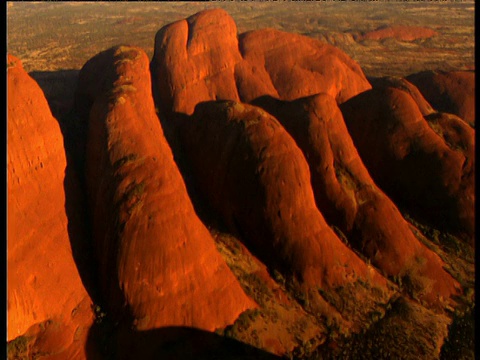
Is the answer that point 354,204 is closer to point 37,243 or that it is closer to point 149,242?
point 149,242

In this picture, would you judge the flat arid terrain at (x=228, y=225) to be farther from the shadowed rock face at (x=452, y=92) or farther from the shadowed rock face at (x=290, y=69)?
the shadowed rock face at (x=452, y=92)

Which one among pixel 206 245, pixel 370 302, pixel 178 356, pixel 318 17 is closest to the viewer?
pixel 178 356

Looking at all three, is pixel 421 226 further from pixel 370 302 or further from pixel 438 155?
pixel 370 302

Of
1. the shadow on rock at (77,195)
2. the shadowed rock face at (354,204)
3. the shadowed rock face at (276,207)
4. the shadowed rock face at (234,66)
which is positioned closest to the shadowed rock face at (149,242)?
the shadow on rock at (77,195)

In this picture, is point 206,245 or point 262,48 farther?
point 262,48

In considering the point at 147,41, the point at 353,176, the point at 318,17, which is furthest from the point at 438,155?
the point at 318,17
